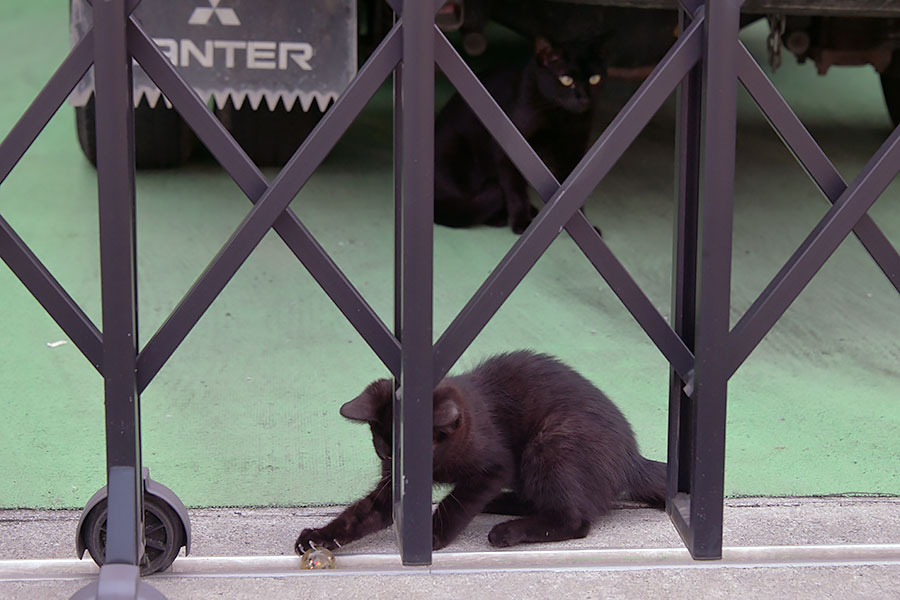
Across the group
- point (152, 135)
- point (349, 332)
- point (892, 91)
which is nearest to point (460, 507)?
point (349, 332)

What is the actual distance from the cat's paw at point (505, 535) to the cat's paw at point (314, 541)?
1.09ft

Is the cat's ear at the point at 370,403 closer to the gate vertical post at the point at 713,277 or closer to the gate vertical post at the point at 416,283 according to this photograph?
the gate vertical post at the point at 416,283

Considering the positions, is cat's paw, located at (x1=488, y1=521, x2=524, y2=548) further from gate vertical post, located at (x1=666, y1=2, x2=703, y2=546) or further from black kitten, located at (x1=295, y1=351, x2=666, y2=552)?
gate vertical post, located at (x1=666, y1=2, x2=703, y2=546)

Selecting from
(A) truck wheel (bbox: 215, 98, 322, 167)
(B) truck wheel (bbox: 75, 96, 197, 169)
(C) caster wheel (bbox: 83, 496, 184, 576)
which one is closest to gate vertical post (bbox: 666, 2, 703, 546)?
(C) caster wheel (bbox: 83, 496, 184, 576)

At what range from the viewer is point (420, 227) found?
6.12 ft

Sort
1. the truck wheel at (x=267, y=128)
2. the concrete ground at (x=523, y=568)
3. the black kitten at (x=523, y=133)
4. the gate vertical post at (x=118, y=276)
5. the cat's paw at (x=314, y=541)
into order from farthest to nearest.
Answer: the truck wheel at (x=267, y=128) < the black kitten at (x=523, y=133) < the cat's paw at (x=314, y=541) < the concrete ground at (x=523, y=568) < the gate vertical post at (x=118, y=276)

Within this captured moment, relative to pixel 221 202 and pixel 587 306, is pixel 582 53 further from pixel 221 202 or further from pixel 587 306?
pixel 221 202

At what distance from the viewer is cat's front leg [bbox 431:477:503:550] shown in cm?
232

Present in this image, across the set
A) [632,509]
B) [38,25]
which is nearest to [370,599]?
[632,509]

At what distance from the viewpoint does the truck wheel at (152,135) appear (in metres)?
4.46

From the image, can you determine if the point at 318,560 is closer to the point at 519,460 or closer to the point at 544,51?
the point at 519,460

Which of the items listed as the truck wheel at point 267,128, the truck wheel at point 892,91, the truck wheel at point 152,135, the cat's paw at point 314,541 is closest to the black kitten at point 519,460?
the cat's paw at point 314,541

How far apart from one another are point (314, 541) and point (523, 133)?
2513mm

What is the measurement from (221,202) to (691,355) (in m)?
2.84
